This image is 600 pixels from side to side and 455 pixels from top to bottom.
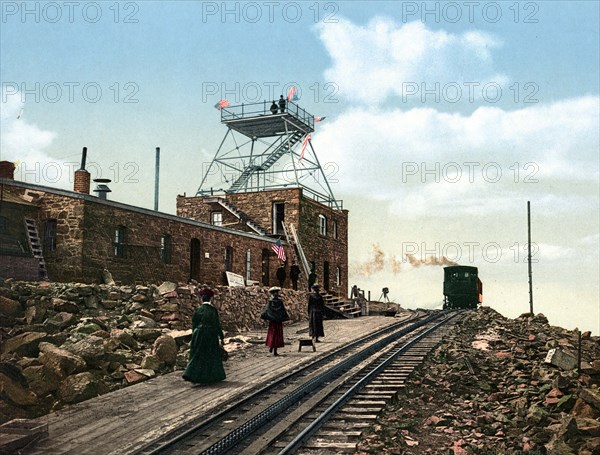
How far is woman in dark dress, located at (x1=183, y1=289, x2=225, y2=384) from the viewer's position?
12016 millimetres

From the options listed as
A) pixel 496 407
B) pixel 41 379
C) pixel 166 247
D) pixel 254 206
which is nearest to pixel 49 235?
pixel 166 247

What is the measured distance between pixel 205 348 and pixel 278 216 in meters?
24.5

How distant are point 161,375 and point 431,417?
6211mm

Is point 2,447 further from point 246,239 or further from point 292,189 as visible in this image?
point 292,189

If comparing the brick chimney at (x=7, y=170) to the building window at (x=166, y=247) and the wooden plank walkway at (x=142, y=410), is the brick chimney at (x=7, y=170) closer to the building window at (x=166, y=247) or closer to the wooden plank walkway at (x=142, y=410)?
the building window at (x=166, y=247)

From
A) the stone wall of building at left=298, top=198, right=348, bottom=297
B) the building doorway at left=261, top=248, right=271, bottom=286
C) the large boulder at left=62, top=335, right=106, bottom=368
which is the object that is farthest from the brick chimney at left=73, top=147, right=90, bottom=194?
the large boulder at left=62, top=335, right=106, bottom=368

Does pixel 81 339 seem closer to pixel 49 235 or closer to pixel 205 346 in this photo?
pixel 205 346

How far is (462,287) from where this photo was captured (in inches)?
1577

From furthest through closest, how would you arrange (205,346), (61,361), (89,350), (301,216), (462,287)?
(462,287) < (301,216) < (89,350) < (205,346) < (61,361)

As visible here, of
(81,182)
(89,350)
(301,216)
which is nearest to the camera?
(89,350)

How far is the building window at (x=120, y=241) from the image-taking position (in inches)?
864

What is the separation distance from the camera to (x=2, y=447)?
796cm

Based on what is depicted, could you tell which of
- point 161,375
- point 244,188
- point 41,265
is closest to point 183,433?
point 161,375

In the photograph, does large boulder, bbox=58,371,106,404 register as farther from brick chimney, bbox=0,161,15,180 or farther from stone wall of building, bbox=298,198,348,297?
stone wall of building, bbox=298,198,348,297
